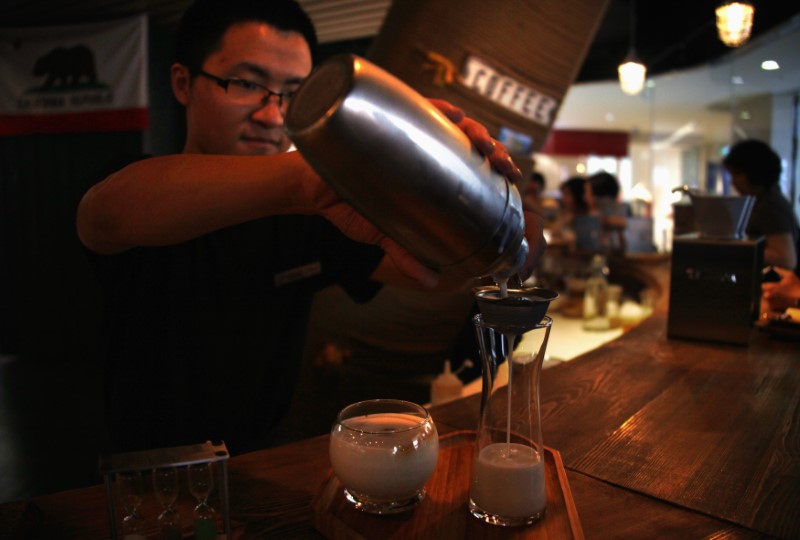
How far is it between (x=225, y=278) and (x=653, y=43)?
8.01 metres

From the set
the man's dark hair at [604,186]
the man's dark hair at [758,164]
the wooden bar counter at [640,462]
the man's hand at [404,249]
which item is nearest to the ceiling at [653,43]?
the man's dark hair at [604,186]

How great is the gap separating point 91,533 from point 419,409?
51 cm

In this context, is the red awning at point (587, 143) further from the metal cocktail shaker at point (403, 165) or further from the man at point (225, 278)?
the metal cocktail shaker at point (403, 165)

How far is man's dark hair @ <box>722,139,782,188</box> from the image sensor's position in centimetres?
382

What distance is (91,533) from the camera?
2.83 feet

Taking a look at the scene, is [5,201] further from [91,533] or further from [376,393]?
[91,533]

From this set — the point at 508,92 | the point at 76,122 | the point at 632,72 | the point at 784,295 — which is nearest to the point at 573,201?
the point at 632,72

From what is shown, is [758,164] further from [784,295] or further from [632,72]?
[632,72]

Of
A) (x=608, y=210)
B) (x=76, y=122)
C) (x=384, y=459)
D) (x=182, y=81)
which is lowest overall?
(x=384, y=459)

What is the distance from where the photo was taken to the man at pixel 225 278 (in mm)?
1321

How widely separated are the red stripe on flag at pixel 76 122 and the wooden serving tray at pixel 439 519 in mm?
5074

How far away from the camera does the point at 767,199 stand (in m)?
3.72

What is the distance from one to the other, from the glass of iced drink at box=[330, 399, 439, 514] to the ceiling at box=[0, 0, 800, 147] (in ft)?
13.4

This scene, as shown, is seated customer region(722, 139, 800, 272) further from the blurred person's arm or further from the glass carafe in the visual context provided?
the glass carafe
